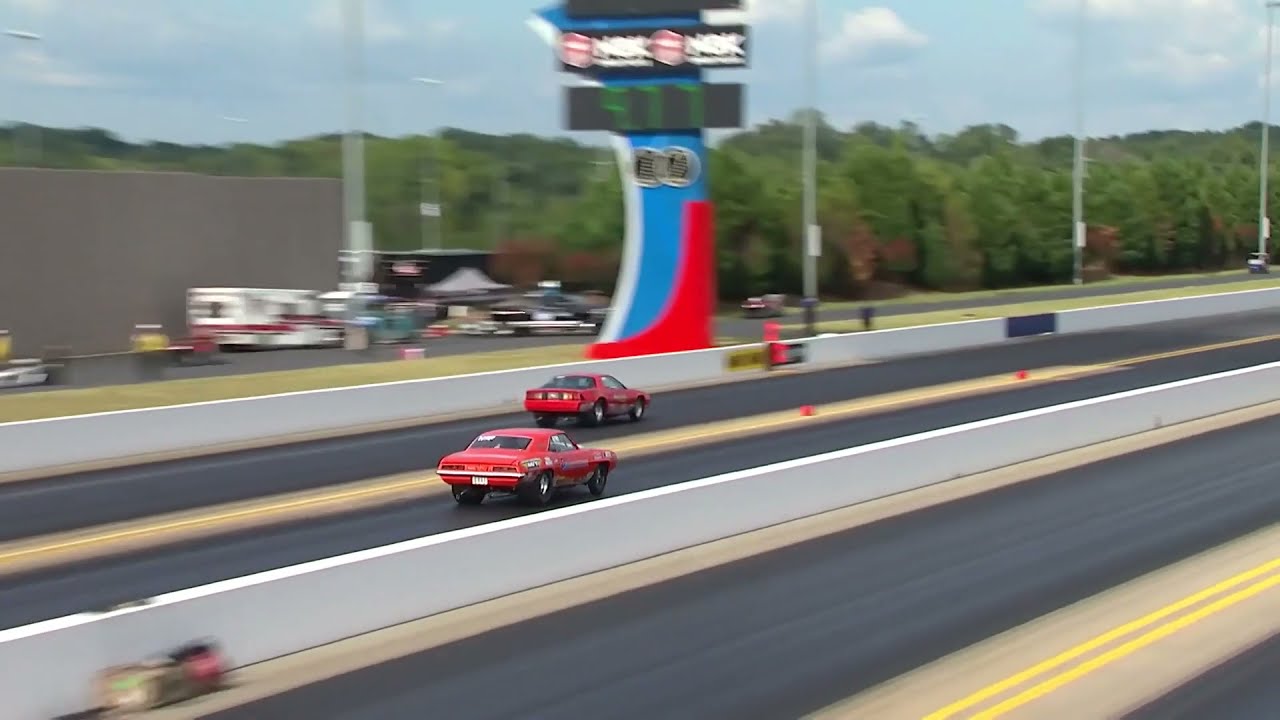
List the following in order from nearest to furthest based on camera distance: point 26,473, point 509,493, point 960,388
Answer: point 509,493
point 26,473
point 960,388

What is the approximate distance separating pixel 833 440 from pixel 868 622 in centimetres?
1461

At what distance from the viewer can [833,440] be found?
29.3 m

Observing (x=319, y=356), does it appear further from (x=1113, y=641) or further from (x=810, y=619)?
(x=1113, y=641)

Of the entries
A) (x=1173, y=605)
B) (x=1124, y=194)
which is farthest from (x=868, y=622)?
(x=1124, y=194)

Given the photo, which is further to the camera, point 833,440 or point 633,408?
point 633,408

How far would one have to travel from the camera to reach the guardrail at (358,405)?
2650 cm

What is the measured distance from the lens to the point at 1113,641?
14.1 m

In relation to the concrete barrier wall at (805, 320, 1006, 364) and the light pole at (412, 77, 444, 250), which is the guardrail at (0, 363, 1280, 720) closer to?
the concrete barrier wall at (805, 320, 1006, 364)

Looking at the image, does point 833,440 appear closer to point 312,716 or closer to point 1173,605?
point 1173,605

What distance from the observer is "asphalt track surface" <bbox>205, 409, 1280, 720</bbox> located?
1212 centimetres

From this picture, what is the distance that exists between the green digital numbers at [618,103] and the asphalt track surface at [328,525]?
12.4m

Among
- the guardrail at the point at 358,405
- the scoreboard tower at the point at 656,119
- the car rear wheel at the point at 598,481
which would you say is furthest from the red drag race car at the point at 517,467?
the scoreboard tower at the point at 656,119

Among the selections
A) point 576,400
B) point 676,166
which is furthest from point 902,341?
point 576,400

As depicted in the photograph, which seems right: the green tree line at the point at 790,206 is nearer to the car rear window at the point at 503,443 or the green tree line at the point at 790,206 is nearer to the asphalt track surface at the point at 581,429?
the asphalt track surface at the point at 581,429
